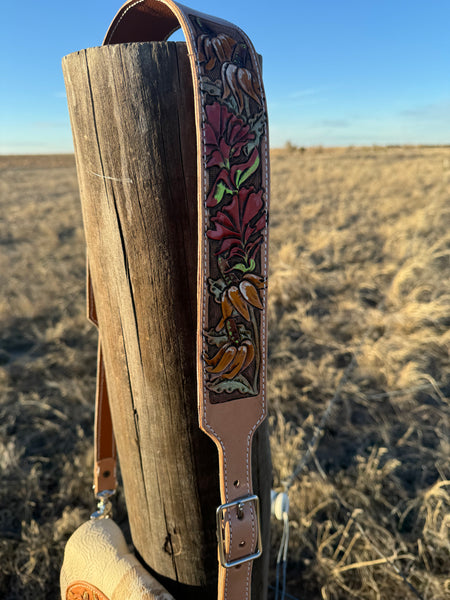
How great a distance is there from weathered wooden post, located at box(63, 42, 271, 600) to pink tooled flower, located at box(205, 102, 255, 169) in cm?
6

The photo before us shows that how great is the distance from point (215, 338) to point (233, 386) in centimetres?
12

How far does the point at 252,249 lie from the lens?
889 millimetres

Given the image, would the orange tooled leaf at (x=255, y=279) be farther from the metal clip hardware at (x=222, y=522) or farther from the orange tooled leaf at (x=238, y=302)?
the metal clip hardware at (x=222, y=522)

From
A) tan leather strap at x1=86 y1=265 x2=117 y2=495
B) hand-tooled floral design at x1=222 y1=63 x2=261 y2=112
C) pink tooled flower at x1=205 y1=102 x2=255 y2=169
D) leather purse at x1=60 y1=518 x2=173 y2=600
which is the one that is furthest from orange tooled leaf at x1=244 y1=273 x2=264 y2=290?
leather purse at x1=60 y1=518 x2=173 y2=600

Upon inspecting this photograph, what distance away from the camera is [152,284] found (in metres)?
0.89

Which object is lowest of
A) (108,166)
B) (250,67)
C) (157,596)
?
(157,596)

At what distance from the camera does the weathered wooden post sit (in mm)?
814

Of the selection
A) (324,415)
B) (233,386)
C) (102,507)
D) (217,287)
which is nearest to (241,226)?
(217,287)

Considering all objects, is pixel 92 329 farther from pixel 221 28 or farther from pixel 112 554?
pixel 221 28

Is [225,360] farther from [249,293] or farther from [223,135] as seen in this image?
[223,135]

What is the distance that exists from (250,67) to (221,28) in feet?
0.33

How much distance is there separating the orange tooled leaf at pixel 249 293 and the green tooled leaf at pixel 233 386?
0.17 m

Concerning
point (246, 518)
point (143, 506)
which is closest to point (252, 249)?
point (246, 518)

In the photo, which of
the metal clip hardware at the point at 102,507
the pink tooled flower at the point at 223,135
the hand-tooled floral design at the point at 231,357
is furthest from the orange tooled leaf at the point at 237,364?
the metal clip hardware at the point at 102,507
